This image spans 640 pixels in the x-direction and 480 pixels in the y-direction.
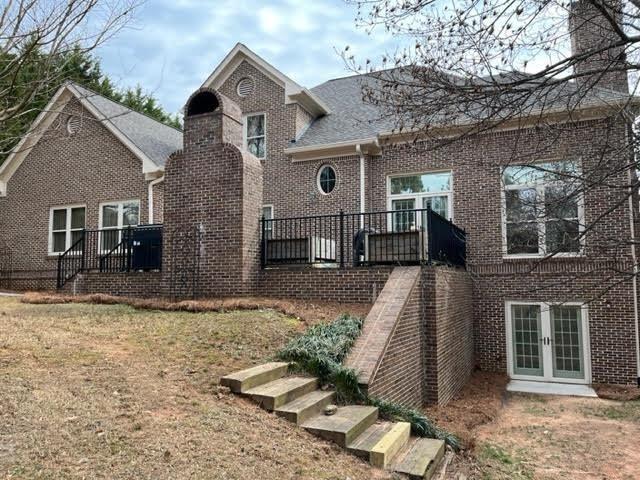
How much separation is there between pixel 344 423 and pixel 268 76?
39.6ft

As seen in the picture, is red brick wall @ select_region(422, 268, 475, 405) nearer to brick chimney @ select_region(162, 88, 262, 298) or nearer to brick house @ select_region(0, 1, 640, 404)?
brick house @ select_region(0, 1, 640, 404)

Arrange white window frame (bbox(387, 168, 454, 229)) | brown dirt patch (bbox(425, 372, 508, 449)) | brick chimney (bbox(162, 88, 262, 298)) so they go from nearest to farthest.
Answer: brown dirt patch (bbox(425, 372, 508, 449))
brick chimney (bbox(162, 88, 262, 298))
white window frame (bbox(387, 168, 454, 229))

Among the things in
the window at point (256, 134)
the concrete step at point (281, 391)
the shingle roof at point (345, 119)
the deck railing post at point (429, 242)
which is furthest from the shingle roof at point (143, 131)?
the concrete step at point (281, 391)

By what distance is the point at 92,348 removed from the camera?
214 inches

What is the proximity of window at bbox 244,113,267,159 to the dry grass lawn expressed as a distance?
8920 mm

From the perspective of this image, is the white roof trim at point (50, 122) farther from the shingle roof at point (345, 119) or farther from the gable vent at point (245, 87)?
the shingle roof at point (345, 119)

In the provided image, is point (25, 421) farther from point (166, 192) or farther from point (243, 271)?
point (166, 192)

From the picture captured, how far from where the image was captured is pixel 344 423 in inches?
176

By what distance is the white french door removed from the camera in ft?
35.9

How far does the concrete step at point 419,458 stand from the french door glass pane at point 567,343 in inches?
292

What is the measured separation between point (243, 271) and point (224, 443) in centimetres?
550

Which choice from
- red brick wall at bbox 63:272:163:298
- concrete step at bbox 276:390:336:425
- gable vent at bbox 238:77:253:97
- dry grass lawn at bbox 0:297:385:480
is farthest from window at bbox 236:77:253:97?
concrete step at bbox 276:390:336:425

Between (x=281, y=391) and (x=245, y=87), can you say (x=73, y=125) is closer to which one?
(x=245, y=87)

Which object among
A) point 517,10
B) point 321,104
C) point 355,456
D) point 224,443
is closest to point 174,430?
point 224,443
